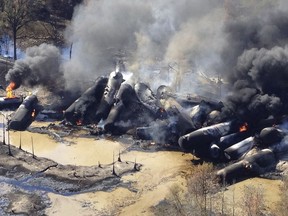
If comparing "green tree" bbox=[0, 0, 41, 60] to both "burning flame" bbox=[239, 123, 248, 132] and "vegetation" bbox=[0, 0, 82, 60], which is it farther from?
"burning flame" bbox=[239, 123, 248, 132]

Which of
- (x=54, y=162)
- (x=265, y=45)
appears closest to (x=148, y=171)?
(x=54, y=162)

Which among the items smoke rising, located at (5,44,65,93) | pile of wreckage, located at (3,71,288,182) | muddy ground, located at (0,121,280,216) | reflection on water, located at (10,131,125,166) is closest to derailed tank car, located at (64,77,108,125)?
pile of wreckage, located at (3,71,288,182)

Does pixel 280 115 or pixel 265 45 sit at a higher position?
pixel 265 45

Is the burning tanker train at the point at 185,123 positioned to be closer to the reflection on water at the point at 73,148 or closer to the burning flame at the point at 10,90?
the reflection on water at the point at 73,148

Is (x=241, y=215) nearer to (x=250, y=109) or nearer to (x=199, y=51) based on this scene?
(x=250, y=109)

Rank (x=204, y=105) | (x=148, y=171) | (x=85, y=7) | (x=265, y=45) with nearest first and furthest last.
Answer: (x=148, y=171) < (x=204, y=105) < (x=265, y=45) < (x=85, y=7)

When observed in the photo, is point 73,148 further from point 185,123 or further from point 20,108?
point 185,123
